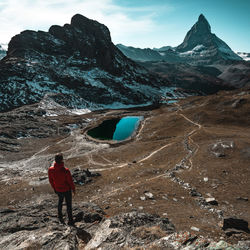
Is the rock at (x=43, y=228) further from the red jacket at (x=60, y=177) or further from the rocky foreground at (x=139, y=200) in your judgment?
the red jacket at (x=60, y=177)

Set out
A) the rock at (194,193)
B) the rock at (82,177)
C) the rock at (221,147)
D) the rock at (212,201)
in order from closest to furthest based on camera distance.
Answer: the rock at (212,201) < the rock at (194,193) < the rock at (82,177) < the rock at (221,147)

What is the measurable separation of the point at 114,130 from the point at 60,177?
3758 inches

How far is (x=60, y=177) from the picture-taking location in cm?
1405

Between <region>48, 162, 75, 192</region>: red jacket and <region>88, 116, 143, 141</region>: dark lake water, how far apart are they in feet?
246

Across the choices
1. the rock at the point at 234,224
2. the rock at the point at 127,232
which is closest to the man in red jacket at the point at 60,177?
the rock at the point at 127,232

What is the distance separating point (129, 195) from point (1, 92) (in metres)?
174

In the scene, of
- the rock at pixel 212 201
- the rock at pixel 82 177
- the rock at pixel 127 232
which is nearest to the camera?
the rock at pixel 127 232

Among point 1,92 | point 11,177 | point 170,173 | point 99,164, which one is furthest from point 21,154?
point 1,92

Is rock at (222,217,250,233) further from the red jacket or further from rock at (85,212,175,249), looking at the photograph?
the red jacket

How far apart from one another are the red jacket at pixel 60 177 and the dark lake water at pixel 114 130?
2954 inches

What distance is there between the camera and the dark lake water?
94.9m

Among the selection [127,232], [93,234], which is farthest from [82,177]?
[127,232]

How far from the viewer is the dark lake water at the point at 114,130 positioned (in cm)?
9494

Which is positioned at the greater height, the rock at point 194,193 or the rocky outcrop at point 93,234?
the rocky outcrop at point 93,234
